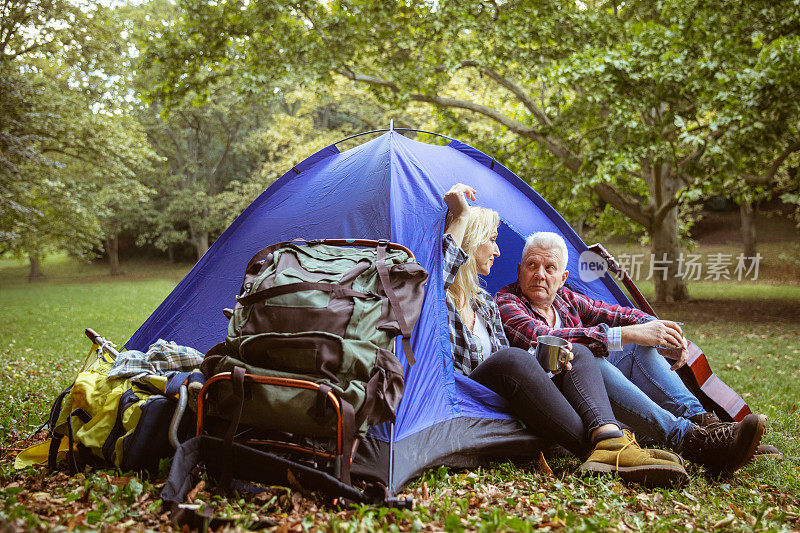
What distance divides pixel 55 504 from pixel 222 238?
2.16 meters

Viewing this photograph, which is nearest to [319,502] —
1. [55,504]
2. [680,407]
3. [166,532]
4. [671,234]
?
[166,532]

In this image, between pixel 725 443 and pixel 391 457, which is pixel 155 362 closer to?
pixel 391 457

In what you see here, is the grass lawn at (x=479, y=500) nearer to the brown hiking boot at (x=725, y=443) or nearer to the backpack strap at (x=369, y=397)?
the brown hiking boot at (x=725, y=443)

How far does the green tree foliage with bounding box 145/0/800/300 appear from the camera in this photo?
792 centimetres

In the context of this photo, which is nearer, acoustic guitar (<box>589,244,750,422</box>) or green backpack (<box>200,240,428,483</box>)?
green backpack (<box>200,240,428,483</box>)

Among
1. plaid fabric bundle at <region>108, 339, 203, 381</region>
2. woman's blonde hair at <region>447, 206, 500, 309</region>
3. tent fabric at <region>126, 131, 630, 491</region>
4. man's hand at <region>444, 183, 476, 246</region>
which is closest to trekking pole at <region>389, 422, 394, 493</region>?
tent fabric at <region>126, 131, 630, 491</region>

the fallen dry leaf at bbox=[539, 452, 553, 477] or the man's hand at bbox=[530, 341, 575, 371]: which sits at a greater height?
the man's hand at bbox=[530, 341, 575, 371]

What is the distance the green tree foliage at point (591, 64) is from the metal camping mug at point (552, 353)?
18.9 ft

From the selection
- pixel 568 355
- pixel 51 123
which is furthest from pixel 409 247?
pixel 51 123

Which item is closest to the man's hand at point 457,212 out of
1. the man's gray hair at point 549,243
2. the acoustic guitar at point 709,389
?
the man's gray hair at point 549,243

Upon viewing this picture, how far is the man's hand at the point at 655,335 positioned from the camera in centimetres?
331

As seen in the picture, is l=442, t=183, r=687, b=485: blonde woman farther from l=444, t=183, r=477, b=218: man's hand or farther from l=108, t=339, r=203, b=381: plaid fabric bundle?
l=108, t=339, r=203, b=381: plaid fabric bundle

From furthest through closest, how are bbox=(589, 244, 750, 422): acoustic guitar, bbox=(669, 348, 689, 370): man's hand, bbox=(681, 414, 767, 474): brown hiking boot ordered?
bbox=(589, 244, 750, 422): acoustic guitar, bbox=(669, 348, 689, 370): man's hand, bbox=(681, 414, 767, 474): brown hiking boot

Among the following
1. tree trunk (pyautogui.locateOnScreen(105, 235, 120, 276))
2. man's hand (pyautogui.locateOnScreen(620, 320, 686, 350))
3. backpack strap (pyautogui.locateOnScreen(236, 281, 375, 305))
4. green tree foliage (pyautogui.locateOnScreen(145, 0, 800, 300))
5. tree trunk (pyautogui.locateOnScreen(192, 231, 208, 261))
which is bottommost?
tree trunk (pyautogui.locateOnScreen(105, 235, 120, 276))
